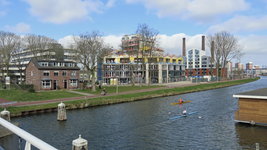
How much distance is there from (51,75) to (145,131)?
139 feet

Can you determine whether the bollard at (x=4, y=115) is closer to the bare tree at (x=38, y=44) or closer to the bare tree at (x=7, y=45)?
the bare tree at (x=7, y=45)

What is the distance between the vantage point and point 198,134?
830 inches

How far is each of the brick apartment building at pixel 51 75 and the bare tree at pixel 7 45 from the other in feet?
31.2

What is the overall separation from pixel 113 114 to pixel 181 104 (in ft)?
48.9

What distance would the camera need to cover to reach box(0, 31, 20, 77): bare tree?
62.9 metres

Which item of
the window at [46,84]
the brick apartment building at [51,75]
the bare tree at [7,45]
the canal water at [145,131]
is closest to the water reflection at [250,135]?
the canal water at [145,131]

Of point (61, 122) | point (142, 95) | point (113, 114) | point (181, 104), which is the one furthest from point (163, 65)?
point (61, 122)

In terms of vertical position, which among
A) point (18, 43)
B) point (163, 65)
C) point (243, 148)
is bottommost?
point (243, 148)

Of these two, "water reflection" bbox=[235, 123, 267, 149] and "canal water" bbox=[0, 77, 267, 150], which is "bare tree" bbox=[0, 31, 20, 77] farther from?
→ "water reflection" bbox=[235, 123, 267, 149]

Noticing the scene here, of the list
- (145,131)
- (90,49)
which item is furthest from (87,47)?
(145,131)

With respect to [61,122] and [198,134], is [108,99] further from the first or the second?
[198,134]

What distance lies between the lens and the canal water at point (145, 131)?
1838 centimetres

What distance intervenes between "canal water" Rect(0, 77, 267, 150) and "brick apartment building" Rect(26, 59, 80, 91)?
88.4 feet

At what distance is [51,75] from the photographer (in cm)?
5656
